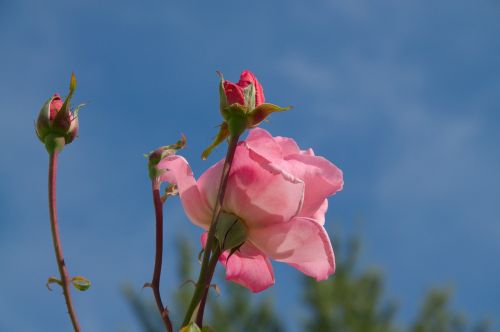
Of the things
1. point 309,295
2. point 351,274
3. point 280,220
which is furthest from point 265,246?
point 351,274

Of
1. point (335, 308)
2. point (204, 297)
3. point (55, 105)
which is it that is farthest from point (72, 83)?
point (335, 308)

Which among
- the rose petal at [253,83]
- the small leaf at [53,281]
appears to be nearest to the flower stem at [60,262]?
the small leaf at [53,281]

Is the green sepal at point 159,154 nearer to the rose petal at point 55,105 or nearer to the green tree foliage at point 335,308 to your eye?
the rose petal at point 55,105

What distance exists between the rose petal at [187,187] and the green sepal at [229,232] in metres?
0.02

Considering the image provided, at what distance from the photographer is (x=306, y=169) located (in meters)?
0.35

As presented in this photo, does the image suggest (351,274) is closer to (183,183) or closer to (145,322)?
(145,322)

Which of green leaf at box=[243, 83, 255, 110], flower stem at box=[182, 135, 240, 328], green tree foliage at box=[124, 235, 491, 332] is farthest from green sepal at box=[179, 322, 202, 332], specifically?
green tree foliage at box=[124, 235, 491, 332]

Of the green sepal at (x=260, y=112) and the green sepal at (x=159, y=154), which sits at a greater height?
the green sepal at (x=260, y=112)

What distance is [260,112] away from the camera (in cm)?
33

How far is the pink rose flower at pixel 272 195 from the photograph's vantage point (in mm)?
332

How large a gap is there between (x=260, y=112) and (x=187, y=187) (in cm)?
6

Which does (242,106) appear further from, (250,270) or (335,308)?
(335,308)

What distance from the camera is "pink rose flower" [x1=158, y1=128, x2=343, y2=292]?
1.09 ft

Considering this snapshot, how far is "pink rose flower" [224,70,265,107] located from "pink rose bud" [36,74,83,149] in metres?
0.08
